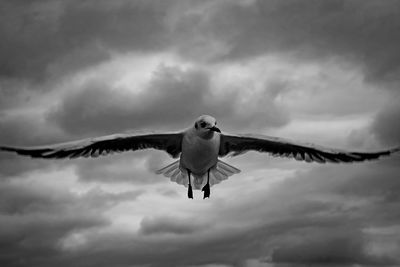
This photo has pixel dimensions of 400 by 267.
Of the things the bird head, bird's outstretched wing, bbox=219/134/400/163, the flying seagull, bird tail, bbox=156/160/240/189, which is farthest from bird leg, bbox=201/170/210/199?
the bird head

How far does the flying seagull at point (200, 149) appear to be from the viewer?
1230 cm

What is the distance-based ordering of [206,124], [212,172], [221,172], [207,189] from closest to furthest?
[206,124], [207,189], [212,172], [221,172]

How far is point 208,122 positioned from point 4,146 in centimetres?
344

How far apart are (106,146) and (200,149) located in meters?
1.80

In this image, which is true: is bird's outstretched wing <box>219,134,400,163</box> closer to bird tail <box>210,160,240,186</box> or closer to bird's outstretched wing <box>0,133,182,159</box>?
bird tail <box>210,160,240,186</box>

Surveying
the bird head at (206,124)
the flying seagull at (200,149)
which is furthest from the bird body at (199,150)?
the bird head at (206,124)

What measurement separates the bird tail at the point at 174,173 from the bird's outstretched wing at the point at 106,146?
313mm

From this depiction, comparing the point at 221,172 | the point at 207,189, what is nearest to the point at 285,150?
the point at 221,172

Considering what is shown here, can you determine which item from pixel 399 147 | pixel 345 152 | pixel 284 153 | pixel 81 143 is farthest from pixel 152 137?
pixel 399 147

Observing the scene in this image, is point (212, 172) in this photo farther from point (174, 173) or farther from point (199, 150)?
point (199, 150)

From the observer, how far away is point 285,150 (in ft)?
45.4

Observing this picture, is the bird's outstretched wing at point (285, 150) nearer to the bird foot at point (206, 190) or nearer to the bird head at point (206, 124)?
the bird foot at point (206, 190)

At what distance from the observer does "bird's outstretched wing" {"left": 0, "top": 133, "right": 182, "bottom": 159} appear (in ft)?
38.7

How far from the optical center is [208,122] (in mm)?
12312
